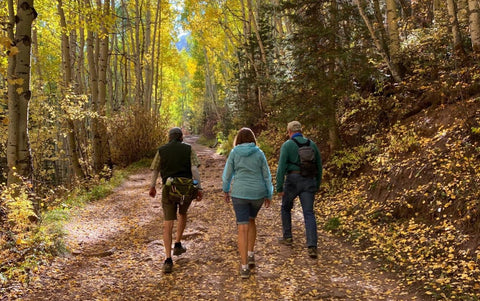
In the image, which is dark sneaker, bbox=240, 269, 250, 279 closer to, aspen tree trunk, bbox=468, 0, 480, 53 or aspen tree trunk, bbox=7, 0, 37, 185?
aspen tree trunk, bbox=7, 0, 37, 185

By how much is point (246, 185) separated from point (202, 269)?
53.9 inches

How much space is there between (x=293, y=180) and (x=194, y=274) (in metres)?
1.90

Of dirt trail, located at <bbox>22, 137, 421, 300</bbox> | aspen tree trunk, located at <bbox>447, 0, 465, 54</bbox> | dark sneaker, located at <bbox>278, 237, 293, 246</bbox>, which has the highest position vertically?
aspen tree trunk, located at <bbox>447, 0, 465, 54</bbox>

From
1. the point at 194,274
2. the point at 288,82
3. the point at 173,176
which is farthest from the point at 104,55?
the point at 194,274

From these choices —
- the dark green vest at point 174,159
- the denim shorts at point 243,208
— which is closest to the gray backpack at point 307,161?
the denim shorts at point 243,208

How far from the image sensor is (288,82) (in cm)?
866

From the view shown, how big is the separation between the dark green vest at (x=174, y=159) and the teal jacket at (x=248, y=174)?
68 cm

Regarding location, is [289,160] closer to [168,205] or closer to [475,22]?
[168,205]

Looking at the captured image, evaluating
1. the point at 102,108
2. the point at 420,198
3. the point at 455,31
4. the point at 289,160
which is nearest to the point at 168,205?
the point at 289,160

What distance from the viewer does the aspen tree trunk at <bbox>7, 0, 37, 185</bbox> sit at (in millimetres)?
4918

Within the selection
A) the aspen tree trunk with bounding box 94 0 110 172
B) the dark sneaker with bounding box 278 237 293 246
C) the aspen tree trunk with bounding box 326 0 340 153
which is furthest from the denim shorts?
the aspen tree trunk with bounding box 94 0 110 172

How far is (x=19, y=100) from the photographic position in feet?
16.4

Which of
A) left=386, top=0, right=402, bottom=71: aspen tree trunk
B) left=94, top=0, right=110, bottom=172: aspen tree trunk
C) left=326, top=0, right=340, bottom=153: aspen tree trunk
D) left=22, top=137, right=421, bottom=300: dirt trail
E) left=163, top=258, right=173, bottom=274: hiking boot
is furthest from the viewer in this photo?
left=94, top=0, right=110, bottom=172: aspen tree trunk

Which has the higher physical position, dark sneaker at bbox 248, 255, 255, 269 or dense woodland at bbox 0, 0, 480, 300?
Answer: dense woodland at bbox 0, 0, 480, 300
